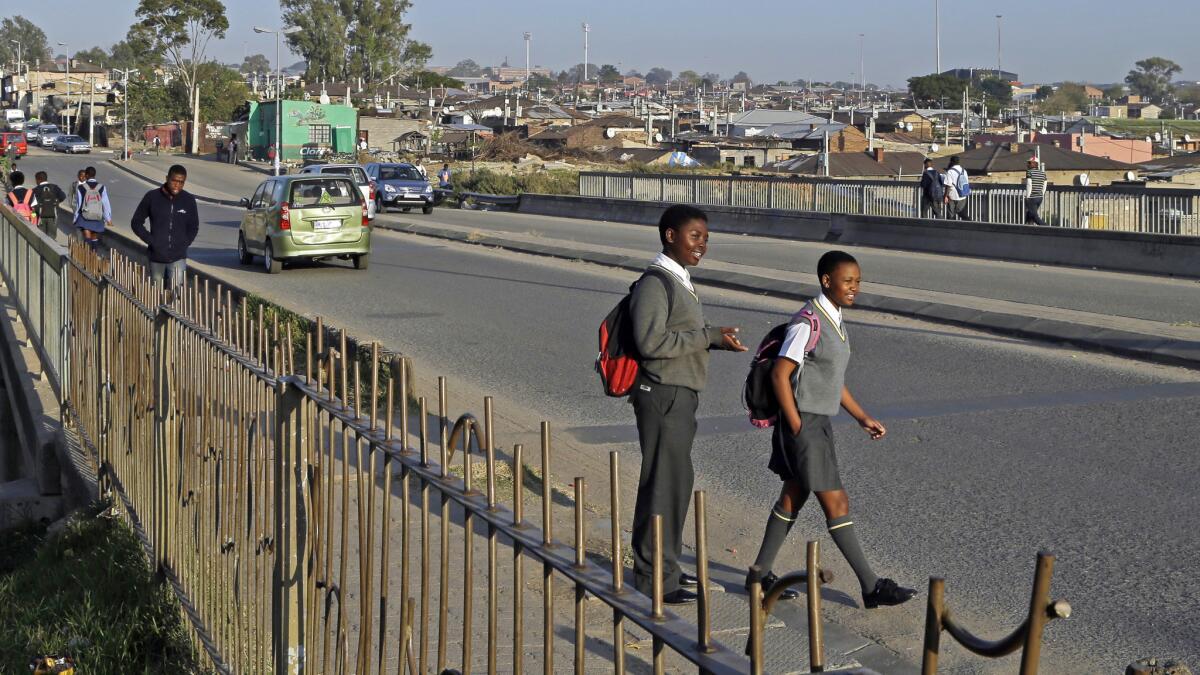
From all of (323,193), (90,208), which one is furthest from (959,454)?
(90,208)

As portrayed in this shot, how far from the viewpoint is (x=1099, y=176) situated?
63281 mm

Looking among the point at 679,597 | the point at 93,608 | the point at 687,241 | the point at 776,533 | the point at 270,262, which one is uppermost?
the point at 687,241

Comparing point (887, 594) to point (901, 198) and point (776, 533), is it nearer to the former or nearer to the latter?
point (776, 533)

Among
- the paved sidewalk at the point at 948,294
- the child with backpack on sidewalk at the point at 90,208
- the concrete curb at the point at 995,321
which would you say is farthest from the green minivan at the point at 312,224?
the concrete curb at the point at 995,321

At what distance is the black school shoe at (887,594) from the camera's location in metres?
5.92

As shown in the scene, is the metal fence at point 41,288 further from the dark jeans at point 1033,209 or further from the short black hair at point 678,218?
the dark jeans at point 1033,209

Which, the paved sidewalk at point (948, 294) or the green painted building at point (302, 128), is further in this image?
the green painted building at point (302, 128)

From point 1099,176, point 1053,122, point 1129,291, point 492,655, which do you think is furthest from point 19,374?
point 1053,122

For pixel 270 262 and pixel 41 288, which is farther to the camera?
pixel 270 262

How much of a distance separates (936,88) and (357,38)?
80.5 m

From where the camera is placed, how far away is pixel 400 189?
4178 cm

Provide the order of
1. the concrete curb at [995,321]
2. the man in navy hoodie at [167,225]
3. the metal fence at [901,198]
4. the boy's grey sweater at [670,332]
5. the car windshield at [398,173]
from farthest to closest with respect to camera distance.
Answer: the car windshield at [398,173] → the metal fence at [901,198] → the man in navy hoodie at [167,225] → the concrete curb at [995,321] → the boy's grey sweater at [670,332]

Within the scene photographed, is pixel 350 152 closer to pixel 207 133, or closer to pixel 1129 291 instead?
pixel 207 133

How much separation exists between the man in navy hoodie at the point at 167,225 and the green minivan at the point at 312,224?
673 centimetres
